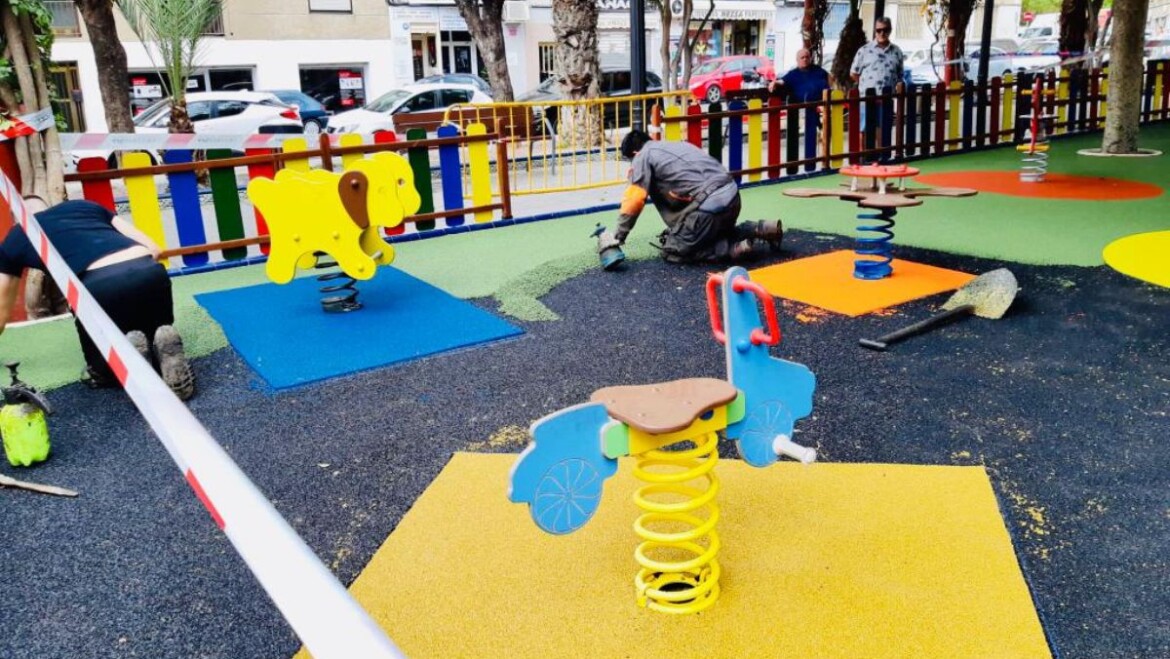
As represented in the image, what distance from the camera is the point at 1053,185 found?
1012cm

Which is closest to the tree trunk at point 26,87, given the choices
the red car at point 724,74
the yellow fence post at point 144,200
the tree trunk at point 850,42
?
the yellow fence post at point 144,200

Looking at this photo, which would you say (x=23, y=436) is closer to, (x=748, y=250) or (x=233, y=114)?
(x=748, y=250)

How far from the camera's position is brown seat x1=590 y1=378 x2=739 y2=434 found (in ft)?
7.79

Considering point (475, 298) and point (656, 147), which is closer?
point (475, 298)

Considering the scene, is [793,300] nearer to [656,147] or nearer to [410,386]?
[656,147]

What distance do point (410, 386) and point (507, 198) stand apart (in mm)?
5025

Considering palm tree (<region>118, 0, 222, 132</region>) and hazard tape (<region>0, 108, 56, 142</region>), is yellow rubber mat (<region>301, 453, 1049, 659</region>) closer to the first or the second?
hazard tape (<region>0, 108, 56, 142</region>)

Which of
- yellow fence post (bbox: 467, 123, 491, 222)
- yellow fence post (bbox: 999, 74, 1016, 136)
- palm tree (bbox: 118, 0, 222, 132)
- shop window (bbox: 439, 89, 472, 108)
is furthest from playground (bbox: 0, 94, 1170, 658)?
shop window (bbox: 439, 89, 472, 108)

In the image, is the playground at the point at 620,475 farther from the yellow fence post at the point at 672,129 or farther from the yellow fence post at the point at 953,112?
the yellow fence post at the point at 953,112

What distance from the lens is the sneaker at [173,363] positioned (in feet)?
15.2

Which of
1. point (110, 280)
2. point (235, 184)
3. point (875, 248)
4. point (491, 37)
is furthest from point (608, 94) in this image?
point (110, 280)

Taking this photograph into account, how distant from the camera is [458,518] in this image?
3.33m

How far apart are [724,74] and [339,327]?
1030 inches

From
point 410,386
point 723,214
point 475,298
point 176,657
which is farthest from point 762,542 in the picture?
point 723,214
